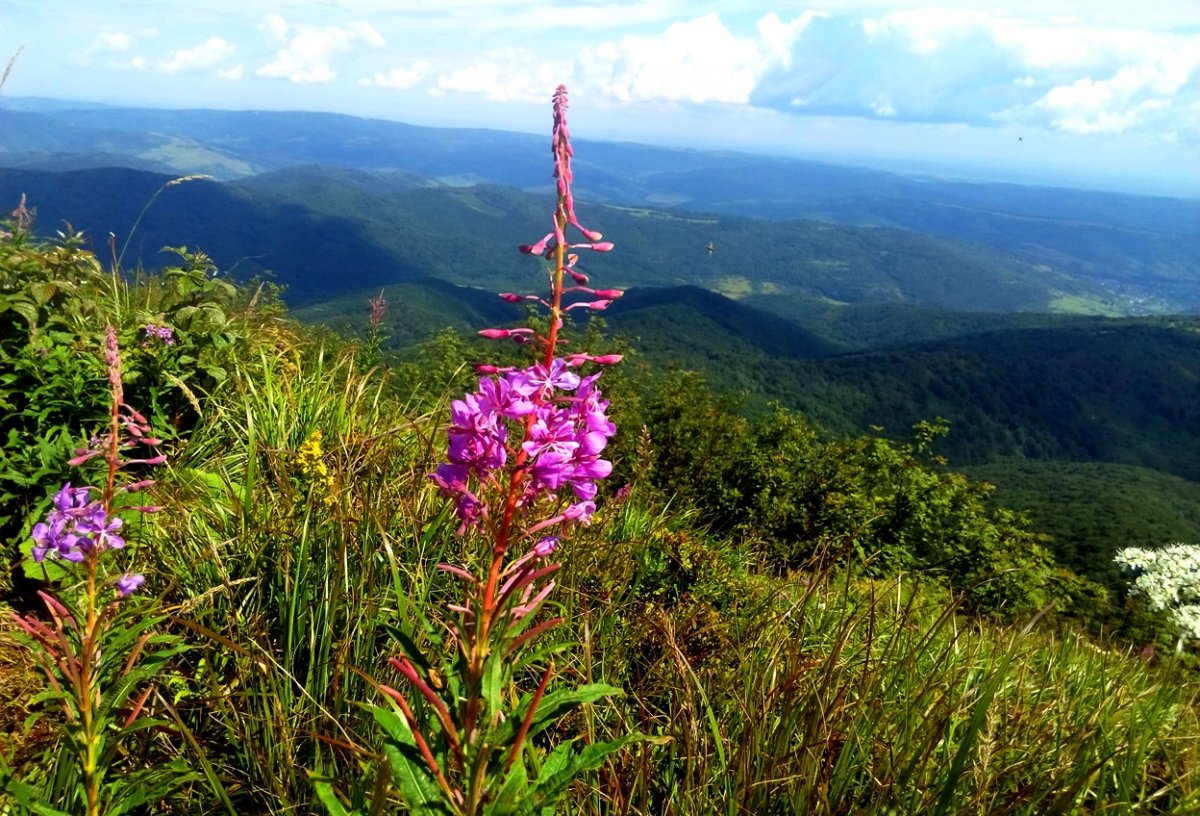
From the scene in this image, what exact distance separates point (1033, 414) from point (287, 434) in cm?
13729

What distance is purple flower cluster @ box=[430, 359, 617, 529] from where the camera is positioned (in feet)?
4.44

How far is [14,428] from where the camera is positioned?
12.2 ft

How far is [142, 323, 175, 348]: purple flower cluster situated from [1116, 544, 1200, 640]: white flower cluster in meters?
8.58

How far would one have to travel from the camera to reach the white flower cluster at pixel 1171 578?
258 inches

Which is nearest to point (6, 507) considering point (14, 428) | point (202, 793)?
point (14, 428)

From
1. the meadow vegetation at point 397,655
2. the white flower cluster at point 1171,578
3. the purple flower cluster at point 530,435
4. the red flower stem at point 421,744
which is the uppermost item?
the purple flower cluster at point 530,435

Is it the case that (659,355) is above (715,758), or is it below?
below

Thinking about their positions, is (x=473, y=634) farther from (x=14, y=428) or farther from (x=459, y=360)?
(x=459, y=360)

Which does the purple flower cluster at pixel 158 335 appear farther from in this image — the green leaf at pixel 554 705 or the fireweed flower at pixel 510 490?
the green leaf at pixel 554 705

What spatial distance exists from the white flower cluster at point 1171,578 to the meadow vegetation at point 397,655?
1.44 m

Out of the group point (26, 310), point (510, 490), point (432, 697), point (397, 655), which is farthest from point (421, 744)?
point (26, 310)

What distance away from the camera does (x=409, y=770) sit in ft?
4.67

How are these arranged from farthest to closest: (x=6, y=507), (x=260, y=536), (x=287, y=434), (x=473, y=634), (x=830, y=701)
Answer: (x=287, y=434) < (x=6, y=507) < (x=260, y=536) < (x=830, y=701) < (x=473, y=634)

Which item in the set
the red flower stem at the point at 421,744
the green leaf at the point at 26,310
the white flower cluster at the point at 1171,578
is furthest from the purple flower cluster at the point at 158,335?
the white flower cluster at the point at 1171,578
